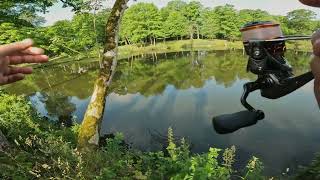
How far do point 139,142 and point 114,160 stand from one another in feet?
38.6

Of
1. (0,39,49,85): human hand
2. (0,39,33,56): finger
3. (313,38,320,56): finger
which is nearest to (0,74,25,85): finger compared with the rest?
(0,39,49,85): human hand

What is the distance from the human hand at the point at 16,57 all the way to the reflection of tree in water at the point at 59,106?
2040 centimetres

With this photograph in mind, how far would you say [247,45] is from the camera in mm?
2367

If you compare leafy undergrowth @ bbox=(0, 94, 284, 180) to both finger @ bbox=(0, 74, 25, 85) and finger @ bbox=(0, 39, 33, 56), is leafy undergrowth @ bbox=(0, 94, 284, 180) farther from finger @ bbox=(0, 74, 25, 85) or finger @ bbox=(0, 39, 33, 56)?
finger @ bbox=(0, 39, 33, 56)

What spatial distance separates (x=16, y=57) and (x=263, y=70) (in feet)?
5.52

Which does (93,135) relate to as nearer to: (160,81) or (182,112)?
(182,112)

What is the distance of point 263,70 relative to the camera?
2359mm

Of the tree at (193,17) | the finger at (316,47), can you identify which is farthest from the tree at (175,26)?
the finger at (316,47)

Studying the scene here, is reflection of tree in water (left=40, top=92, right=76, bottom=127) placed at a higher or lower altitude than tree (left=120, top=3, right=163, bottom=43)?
lower

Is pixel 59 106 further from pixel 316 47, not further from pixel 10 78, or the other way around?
pixel 316 47

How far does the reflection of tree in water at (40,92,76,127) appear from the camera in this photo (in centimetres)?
2524

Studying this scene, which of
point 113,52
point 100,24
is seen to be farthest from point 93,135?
point 100,24

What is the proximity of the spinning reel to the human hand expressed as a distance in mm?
Result: 1264

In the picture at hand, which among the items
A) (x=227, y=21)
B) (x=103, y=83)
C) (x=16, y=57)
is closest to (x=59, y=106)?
(x=103, y=83)
